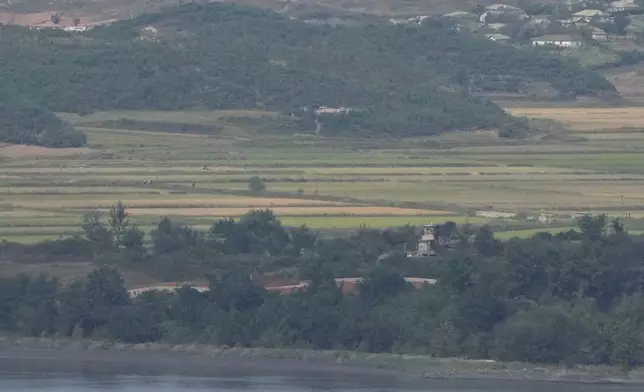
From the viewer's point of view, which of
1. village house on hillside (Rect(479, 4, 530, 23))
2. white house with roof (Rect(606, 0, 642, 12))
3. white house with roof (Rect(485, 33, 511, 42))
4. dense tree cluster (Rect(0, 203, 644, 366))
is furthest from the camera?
white house with roof (Rect(606, 0, 642, 12))

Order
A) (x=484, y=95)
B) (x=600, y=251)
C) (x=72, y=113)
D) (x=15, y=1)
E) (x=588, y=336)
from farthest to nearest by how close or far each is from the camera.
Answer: (x=15, y=1), (x=484, y=95), (x=72, y=113), (x=600, y=251), (x=588, y=336)

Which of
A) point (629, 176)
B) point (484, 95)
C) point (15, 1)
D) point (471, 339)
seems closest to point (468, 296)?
point (471, 339)

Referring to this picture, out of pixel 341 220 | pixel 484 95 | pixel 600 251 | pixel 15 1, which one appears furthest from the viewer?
pixel 15 1

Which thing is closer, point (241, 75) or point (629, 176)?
point (629, 176)

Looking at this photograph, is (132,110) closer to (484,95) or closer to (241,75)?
(241,75)

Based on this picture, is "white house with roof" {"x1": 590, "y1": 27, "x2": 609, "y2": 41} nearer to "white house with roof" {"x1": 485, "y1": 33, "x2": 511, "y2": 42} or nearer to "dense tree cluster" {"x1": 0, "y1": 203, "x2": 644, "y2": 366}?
"white house with roof" {"x1": 485, "y1": 33, "x2": 511, "y2": 42}

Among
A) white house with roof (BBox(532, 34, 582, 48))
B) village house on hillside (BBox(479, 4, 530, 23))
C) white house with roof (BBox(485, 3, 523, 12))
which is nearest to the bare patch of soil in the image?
white house with roof (BBox(532, 34, 582, 48))

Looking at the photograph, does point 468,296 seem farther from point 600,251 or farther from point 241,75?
point 241,75
